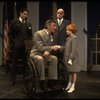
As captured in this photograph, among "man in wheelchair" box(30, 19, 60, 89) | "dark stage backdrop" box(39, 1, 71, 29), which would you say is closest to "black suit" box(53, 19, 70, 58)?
"man in wheelchair" box(30, 19, 60, 89)

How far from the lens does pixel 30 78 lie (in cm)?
697

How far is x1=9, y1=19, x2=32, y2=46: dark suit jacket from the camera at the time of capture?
816 cm

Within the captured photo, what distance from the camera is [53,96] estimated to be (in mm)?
7016

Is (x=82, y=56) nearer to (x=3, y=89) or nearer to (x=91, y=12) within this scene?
(x=91, y=12)

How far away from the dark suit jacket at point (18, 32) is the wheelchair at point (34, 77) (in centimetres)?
80

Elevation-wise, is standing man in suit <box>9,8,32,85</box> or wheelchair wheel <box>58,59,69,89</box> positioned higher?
standing man in suit <box>9,8,32,85</box>

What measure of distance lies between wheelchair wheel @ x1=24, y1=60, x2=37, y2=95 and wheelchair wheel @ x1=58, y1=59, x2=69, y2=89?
2.02ft

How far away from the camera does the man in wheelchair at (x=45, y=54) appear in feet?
22.7

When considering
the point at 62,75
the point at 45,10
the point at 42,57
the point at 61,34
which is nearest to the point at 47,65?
the point at 42,57

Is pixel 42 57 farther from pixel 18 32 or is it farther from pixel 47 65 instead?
pixel 18 32

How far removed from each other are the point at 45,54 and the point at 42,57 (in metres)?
0.08

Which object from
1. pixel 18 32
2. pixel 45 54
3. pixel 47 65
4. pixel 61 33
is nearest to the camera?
pixel 45 54

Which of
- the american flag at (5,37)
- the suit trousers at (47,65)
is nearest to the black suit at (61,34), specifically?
the suit trousers at (47,65)

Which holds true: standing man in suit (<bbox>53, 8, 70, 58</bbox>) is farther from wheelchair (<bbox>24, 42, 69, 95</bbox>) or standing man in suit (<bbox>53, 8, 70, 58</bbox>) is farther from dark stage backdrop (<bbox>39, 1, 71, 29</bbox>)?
dark stage backdrop (<bbox>39, 1, 71, 29</bbox>)
